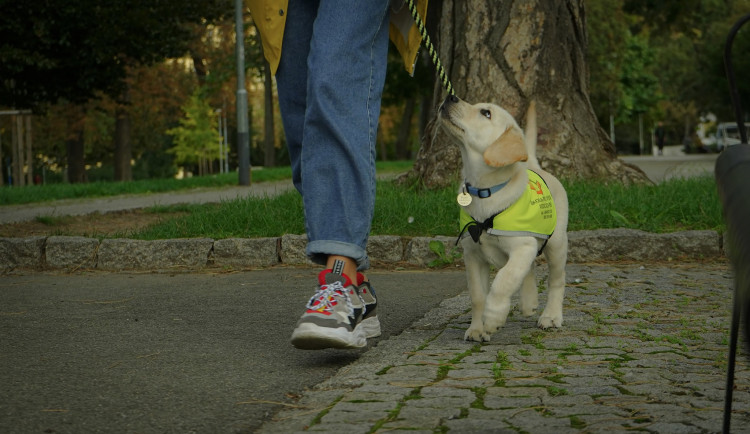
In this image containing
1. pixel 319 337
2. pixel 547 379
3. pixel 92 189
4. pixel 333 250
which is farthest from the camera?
pixel 92 189

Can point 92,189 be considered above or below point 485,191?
below

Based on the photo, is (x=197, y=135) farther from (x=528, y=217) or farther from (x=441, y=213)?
(x=528, y=217)

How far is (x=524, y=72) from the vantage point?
8.62 m

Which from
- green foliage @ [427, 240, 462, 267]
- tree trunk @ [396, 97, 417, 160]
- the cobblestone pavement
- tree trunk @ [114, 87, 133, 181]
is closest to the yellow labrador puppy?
the cobblestone pavement

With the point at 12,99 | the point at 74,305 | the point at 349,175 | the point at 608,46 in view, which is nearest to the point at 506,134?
the point at 349,175

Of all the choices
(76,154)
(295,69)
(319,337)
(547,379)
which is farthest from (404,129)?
(547,379)

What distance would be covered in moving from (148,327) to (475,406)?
6.37 feet

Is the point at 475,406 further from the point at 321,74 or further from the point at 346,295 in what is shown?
the point at 321,74

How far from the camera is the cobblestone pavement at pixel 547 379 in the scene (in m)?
2.43

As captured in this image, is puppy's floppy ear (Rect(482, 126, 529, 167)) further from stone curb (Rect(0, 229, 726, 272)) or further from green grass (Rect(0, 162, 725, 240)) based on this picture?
green grass (Rect(0, 162, 725, 240))

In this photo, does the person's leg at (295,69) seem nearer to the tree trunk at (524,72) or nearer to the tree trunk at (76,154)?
the tree trunk at (524,72)

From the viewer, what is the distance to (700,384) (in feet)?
9.31

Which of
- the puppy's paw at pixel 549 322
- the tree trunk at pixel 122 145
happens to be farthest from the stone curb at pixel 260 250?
the tree trunk at pixel 122 145

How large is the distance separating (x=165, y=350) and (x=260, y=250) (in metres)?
3.14
